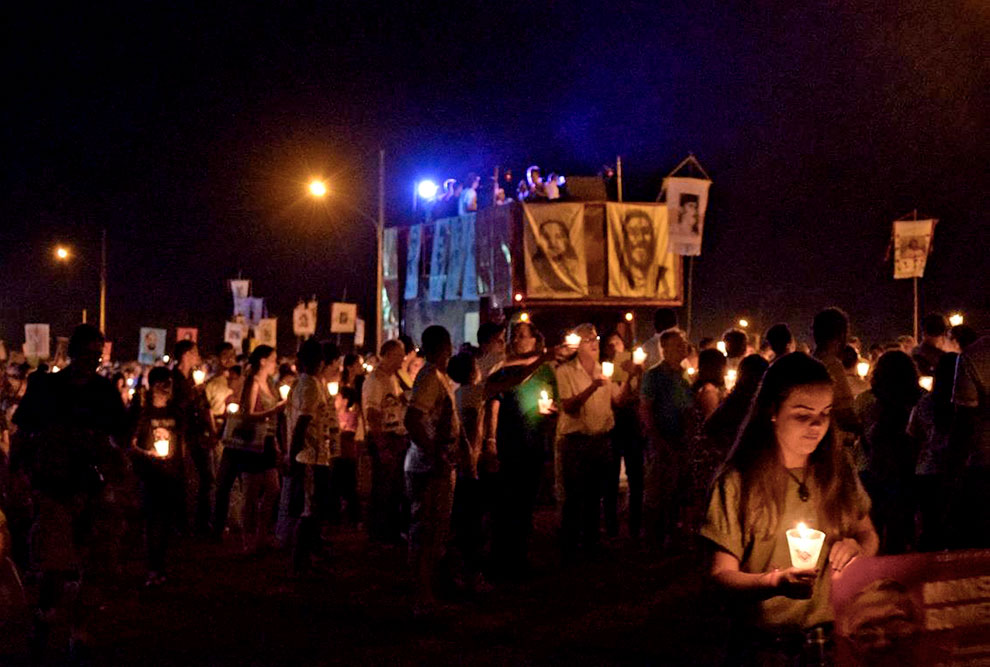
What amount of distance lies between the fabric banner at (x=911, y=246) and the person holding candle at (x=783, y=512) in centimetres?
2143

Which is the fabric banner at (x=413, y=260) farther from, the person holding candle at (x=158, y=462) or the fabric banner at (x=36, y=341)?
the person holding candle at (x=158, y=462)

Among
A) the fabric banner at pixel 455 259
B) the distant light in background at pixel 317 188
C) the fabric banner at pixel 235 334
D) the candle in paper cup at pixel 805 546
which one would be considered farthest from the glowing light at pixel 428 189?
the candle in paper cup at pixel 805 546

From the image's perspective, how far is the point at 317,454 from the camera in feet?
37.7

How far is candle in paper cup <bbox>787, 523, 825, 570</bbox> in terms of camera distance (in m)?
3.56

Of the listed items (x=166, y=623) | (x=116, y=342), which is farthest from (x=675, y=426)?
(x=116, y=342)

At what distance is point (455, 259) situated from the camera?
35.4m

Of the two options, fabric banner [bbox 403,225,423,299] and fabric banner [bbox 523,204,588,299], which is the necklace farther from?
fabric banner [bbox 403,225,423,299]

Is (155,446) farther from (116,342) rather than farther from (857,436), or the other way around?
(116,342)

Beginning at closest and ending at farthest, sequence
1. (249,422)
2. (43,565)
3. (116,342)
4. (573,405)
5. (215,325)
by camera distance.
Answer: (43,565), (573,405), (249,422), (116,342), (215,325)

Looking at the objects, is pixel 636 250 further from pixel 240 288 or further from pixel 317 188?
pixel 240 288

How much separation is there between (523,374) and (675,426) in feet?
6.81

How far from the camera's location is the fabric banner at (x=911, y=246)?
24.1 metres

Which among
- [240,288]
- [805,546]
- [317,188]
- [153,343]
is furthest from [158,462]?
[240,288]

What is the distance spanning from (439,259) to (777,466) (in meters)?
33.0
